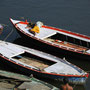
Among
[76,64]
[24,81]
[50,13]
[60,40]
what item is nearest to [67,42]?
[60,40]

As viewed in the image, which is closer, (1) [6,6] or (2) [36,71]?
(2) [36,71]

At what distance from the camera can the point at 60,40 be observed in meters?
42.3

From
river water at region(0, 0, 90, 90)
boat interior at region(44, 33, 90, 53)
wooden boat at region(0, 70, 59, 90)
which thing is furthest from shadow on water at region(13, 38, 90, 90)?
wooden boat at region(0, 70, 59, 90)

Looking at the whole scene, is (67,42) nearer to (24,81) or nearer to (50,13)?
(50,13)

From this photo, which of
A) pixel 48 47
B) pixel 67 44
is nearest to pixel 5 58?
pixel 48 47

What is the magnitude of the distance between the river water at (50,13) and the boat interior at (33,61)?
857 cm

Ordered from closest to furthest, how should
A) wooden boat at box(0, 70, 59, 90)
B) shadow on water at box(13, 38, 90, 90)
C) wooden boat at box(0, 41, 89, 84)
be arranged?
wooden boat at box(0, 70, 59, 90) → wooden boat at box(0, 41, 89, 84) → shadow on water at box(13, 38, 90, 90)

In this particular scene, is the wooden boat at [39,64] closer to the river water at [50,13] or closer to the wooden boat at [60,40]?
the wooden boat at [60,40]

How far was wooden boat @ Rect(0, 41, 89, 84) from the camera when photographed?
3194 cm

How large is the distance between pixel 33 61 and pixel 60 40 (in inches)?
309

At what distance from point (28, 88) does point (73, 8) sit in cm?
3024

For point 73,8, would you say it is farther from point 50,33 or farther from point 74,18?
point 50,33

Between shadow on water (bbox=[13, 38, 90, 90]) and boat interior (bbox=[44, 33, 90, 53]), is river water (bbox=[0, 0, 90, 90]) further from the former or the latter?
boat interior (bbox=[44, 33, 90, 53])

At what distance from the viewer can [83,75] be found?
3155 cm
